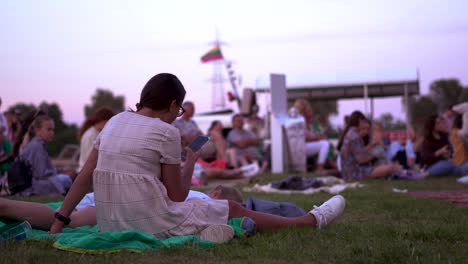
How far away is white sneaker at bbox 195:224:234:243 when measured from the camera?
11.7 ft

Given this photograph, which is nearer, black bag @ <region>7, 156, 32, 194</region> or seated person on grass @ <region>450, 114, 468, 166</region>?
black bag @ <region>7, 156, 32, 194</region>

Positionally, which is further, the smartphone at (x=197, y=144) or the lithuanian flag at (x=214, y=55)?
the lithuanian flag at (x=214, y=55)

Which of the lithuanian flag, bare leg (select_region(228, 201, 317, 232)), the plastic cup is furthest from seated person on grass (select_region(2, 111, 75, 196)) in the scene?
the lithuanian flag

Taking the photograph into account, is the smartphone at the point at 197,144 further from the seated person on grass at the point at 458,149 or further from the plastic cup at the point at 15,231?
the seated person on grass at the point at 458,149

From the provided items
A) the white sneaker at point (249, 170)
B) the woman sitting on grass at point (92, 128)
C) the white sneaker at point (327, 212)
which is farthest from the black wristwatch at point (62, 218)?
the white sneaker at point (249, 170)

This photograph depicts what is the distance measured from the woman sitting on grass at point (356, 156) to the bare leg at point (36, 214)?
21.5 ft

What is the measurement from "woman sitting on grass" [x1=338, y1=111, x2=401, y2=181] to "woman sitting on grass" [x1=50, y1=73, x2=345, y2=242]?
6.71m

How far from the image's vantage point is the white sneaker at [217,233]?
3.57 metres

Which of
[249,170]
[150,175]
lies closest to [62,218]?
[150,175]

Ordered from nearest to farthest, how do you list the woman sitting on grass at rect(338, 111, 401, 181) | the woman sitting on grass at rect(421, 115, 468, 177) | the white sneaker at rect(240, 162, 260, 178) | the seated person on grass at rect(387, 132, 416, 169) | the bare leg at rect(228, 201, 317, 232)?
the bare leg at rect(228, 201, 317, 232)
the woman sitting on grass at rect(338, 111, 401, 181)
the woman sitting on grass at rect(421, 115, 468, 177)
the white sneaker at rect(240, 162, 260, 178)
the seated person on grass at rect(387, 132, 416, 169)

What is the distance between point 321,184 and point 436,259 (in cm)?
558

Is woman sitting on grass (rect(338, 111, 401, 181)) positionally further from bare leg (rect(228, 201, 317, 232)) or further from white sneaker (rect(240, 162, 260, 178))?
bare leg (rect(228, 201, 317, 232))

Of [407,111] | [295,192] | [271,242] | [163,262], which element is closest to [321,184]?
[295,192]

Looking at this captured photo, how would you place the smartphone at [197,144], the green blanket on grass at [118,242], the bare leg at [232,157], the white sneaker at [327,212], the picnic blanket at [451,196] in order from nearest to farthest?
the green blanket on grass at [118,242] → the smartphone at [197,144] → the white sneaker at [327,212] → the picnic blanket at [451,196] → the bare leg at [232,157]
